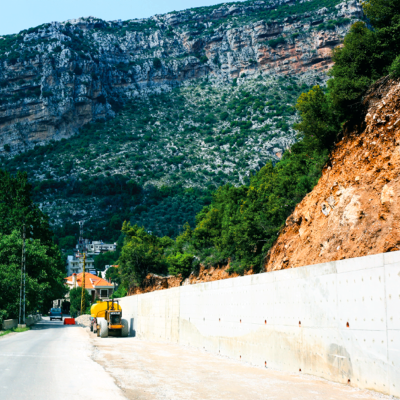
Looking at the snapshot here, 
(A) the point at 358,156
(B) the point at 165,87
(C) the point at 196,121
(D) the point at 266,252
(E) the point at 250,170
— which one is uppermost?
(B) the point at 165,87

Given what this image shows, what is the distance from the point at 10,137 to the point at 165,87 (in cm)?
4686

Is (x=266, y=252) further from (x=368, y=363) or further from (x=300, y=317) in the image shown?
(x=368, y=363)

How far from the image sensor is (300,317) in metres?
11.9

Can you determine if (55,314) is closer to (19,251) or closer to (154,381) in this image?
(19,251)

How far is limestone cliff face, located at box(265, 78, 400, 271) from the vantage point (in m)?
18.1

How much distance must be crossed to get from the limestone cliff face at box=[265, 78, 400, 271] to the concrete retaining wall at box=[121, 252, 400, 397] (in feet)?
18.1

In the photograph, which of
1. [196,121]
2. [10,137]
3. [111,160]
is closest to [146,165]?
[111,160]

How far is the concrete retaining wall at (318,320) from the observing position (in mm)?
8812

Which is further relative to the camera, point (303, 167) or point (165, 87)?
point (165, 87)

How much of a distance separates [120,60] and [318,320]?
151 meters

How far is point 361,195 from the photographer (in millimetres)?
20312

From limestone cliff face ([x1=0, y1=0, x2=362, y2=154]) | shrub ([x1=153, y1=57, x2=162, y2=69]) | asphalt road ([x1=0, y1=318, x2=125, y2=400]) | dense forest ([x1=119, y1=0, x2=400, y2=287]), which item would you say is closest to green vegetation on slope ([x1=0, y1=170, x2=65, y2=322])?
dense forest ([x1=119, y1=0, x2=400, y2=287])

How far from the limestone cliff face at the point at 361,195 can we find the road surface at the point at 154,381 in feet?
23.7

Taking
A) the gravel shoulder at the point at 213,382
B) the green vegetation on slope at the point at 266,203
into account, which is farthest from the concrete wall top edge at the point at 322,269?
the green vegetation on slope at the point at 266,203
